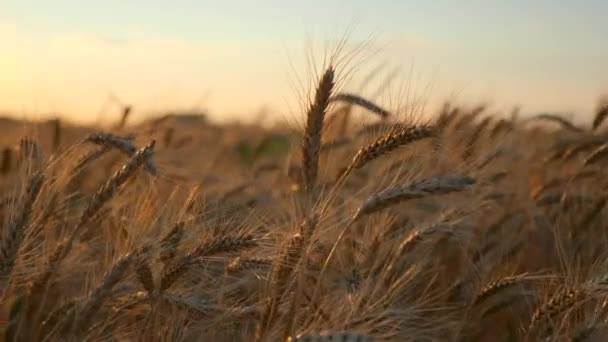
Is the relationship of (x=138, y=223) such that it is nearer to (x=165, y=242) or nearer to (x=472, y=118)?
(x=165, y=242)

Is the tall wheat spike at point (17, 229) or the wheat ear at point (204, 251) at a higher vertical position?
the tall wheat spike at point (17, 229)

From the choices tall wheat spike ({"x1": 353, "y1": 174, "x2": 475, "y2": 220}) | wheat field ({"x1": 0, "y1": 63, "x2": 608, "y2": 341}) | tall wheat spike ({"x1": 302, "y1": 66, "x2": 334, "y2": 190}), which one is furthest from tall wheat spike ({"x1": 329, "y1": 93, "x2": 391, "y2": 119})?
→ tall wheat spike ({"x1": 353, "y1": 174, "x2": 475, "y2": 220})

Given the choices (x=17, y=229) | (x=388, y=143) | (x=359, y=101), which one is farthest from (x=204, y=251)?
(x=359, y=101)

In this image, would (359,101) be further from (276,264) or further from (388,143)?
(276,264)

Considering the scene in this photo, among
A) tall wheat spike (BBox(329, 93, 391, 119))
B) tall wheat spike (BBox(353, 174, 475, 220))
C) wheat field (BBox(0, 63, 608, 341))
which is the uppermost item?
tall wheat spike (BBox(329, 93, 391, 119))

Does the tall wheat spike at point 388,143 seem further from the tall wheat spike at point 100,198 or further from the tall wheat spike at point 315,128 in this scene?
the tall wheat spike at point 100,198

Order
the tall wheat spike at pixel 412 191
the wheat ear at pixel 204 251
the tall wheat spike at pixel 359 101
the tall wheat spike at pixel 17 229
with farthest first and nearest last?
the tall wheat spike at pixel 359 101, the wheat ear at pixel 204 251, the tall wheat spike at pixel 412 191, the tall wheat spike at pixel 17 229

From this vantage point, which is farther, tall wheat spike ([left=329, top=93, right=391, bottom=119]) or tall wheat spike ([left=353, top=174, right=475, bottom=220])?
tall wheat spike ([left=329, top=93, right=391, bottom=119])

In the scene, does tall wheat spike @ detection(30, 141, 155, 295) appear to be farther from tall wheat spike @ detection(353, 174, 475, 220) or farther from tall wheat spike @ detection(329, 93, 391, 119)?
tall wheat spike @ detection(329, 93, 391, 119)

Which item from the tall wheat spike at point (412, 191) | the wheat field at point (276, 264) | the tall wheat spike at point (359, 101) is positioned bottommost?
the wheat field at point (276, 264)

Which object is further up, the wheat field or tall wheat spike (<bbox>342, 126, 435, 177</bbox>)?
tall wheat spike (<bbox>342, 126, 435, 177</bbox>)

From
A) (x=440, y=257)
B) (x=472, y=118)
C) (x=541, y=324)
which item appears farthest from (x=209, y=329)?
(x=472, y=118)

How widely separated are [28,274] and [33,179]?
1.34 feet

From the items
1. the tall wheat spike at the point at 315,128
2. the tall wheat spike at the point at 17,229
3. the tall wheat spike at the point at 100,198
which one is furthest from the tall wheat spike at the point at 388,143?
the tall wheat spike at the point at 17,229
